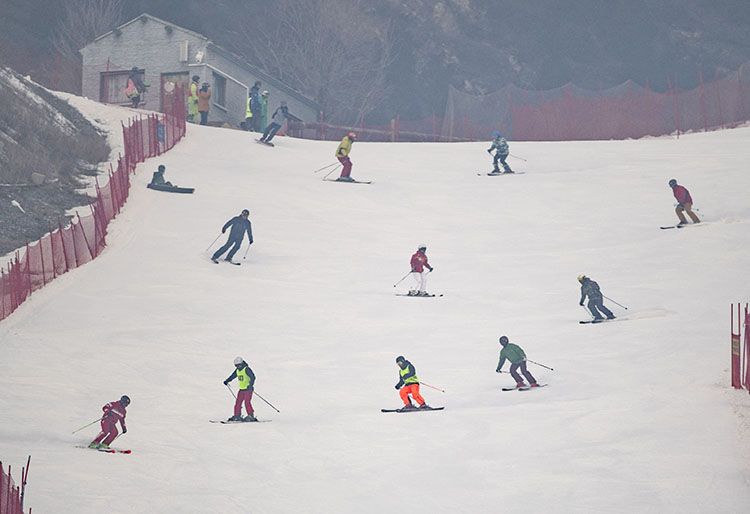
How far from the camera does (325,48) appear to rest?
200 ft

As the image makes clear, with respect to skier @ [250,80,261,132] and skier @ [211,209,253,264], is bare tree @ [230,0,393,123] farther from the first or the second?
skier @ [211,209,253,264]

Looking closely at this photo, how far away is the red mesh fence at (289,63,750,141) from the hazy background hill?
1128 centimetres

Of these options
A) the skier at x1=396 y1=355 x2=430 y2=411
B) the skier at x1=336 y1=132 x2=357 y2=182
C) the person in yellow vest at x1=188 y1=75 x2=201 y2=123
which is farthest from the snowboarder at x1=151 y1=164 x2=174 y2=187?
the skier at x1=396 y1=355 x2=430 y2=411

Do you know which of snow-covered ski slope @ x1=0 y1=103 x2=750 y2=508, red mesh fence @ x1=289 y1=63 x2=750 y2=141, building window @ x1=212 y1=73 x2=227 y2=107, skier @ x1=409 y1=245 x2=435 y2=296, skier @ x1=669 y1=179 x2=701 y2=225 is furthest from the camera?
building window @ x1=212 y1=73 x2=227 y2=107

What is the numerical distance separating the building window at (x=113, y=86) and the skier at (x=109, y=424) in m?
32.9

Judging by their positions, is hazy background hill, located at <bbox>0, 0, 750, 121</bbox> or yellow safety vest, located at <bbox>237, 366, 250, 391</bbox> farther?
hazy background hill, located at <bbox>0, 0, 750, 121</bbox>

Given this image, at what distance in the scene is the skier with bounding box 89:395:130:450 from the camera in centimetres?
1542

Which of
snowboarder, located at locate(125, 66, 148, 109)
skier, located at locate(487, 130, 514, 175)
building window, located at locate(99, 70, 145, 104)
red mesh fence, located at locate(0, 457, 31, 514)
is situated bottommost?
red mesh fence, located at locate(0, 457, 31, 514)

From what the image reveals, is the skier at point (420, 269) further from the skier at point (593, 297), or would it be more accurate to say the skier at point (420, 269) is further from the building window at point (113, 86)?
the building window at point (113, 86)

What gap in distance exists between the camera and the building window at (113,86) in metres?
47.2

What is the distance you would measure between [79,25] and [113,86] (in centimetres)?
1327

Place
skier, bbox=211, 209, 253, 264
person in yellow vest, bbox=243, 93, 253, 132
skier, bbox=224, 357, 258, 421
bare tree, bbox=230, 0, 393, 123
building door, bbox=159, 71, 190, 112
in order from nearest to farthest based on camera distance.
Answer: skier, bbox=224, 357, 258, 421 → skier, bbox=211, 209, 253, 264 → person in yellow vest, bbox=243, 93, 253, 132 → building door, bbox=159, 71, 190, 112 → bare tree, bbox=230, 0, 393, 123

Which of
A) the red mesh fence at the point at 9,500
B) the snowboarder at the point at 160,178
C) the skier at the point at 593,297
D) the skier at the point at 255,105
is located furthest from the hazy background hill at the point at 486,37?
the red mesh fence at the point at 9,500

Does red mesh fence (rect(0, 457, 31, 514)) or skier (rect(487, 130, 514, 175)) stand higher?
skier (rect(487, 130, 514, 175))
